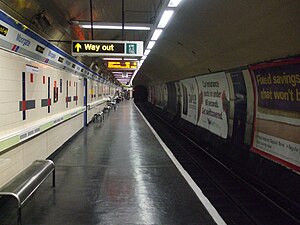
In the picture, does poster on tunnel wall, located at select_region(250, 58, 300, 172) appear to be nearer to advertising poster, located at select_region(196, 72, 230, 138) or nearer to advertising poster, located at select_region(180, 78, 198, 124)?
advertising poster, located at select_region(196, 72, 230, 138)

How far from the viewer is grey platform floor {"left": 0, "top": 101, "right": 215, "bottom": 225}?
382 cm

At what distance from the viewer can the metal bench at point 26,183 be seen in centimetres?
351

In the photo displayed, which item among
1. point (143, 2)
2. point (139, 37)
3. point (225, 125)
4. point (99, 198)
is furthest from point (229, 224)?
point (139, 37)

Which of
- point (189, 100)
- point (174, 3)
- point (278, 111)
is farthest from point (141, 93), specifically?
point (174, 3)

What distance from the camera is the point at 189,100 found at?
12.8 m

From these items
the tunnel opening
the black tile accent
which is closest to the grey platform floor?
the black tile accent

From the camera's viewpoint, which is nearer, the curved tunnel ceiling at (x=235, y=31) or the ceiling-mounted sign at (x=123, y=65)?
the curved tunnel ceiling at (x=235, y=31)

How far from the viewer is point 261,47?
507cm

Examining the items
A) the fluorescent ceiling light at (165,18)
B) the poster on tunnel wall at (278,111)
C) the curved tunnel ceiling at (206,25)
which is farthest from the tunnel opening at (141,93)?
the poster on tunnel wall at (278,111)

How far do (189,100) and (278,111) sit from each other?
298 inches

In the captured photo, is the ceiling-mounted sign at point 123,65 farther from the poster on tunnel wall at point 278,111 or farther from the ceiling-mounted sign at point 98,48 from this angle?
the poster on tunnel wall at point 278,111

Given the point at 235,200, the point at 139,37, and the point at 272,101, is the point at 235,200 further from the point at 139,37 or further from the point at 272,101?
the point at 139,37

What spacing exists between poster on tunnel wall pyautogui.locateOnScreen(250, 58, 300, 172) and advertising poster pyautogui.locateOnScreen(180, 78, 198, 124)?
5.41 m

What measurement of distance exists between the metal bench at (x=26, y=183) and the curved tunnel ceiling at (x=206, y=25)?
239 centimetres
